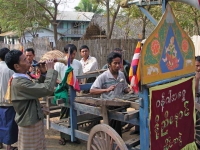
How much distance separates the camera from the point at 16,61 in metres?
2.92

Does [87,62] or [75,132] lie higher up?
[87,62]

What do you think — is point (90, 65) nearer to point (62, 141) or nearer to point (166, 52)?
point (62, 141)

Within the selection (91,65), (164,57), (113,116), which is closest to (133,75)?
(164,57)

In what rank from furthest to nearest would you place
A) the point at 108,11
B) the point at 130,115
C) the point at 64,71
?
the point at 108,11, the point at 64,71, the point at 130,115

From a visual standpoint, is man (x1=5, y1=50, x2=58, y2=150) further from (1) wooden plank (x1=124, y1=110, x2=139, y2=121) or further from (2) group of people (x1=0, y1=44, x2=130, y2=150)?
(1) wooden plank (x1=124, y1=110, x2=139, y2=121)

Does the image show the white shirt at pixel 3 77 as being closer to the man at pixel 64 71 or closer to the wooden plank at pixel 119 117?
the man at pixel 64 71

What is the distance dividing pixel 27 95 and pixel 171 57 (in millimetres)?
1681

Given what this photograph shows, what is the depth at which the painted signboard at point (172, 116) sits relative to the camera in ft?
9.13

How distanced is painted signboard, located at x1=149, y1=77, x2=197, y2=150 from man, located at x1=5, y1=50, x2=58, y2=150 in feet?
3.86

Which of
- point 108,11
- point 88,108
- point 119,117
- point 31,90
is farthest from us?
point 108,11

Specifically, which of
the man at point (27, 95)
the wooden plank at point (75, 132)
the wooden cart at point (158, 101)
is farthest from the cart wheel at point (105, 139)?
the man at point (27, 95)

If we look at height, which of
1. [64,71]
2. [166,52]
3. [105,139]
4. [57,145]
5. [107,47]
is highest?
[107,47]

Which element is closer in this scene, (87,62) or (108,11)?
(87,62)

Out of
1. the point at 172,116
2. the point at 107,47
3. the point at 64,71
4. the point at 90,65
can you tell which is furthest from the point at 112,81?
the point at 107,47
